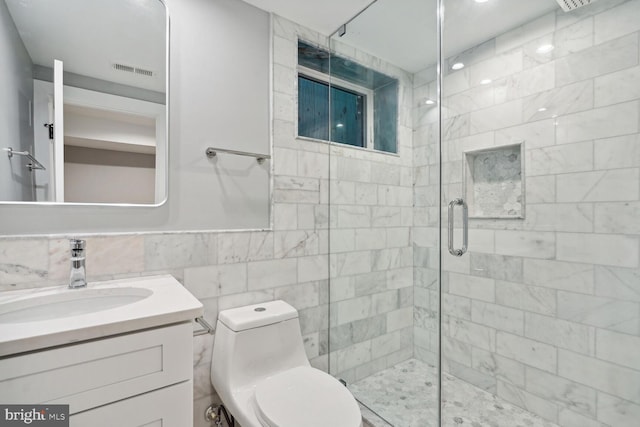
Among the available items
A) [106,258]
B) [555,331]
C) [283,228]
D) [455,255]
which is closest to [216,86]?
[283,228]

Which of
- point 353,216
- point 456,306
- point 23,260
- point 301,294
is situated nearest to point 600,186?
point 456,306

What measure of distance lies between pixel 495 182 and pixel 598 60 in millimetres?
761

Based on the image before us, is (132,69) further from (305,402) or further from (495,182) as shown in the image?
(495,182)

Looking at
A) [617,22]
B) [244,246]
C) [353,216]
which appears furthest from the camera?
[353,216]

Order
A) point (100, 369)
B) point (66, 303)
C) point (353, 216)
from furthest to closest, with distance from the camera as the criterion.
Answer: point (353, 216)
point (66, 303)
point (100, 369)

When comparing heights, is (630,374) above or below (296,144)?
below

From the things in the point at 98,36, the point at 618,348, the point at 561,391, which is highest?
the point at 98,36

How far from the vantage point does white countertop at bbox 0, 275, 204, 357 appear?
70 centimetres

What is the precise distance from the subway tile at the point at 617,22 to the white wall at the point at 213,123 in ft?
5.53

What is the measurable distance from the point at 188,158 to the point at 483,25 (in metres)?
1.85

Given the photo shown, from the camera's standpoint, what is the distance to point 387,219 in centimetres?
209

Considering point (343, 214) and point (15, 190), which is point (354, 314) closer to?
point (343, 214)

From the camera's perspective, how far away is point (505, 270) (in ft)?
6.25

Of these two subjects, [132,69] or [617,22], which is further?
[617,22]
